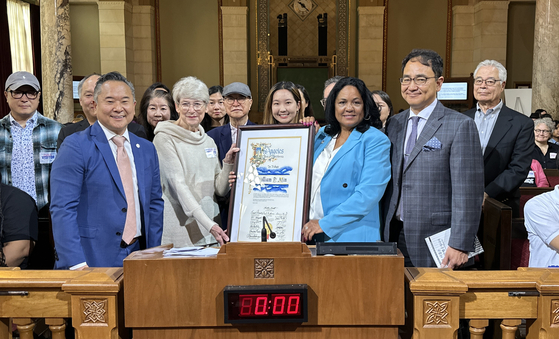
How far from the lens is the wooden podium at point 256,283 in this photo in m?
1.58

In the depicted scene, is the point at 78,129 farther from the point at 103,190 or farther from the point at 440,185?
the point at 440,185

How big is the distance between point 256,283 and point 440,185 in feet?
3.73

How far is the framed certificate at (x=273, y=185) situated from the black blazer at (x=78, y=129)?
4.57ft

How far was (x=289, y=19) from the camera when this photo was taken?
12.8 metres

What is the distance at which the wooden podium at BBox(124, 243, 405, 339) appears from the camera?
1575 mm

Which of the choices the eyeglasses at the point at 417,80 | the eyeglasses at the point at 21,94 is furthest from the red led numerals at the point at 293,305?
the eyeglasses at the point at 21,94

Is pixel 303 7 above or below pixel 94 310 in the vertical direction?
above

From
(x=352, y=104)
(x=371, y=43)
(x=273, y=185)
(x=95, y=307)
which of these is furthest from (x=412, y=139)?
(x=371, y=43)

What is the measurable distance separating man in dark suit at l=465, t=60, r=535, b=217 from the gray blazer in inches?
39.1

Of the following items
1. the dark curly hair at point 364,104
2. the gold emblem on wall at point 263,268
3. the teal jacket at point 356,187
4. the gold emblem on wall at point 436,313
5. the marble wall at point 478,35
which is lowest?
the gold emblem on wall at point 436,313

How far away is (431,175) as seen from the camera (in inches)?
89.1

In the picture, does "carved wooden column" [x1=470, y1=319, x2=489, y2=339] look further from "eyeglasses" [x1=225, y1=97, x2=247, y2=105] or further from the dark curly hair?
"eyeglasses" [x1=225, y1=97, x2=247, y2=105]

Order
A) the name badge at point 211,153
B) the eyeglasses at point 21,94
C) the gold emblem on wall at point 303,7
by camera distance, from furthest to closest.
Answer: the gold emblem on wall at point 303,7 → the eyeglasses at point 21,94 → the name badge at point 211,153

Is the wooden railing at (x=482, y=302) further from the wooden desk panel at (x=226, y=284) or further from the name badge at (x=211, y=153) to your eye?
the name badge at (x=211, y=153)
